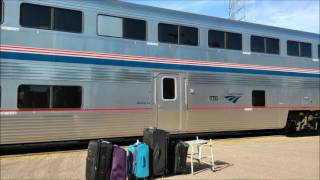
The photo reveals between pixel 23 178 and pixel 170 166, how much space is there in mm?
2761

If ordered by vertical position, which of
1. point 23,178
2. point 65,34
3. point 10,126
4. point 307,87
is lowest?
point 23,178

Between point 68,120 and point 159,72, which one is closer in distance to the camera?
point 68,120

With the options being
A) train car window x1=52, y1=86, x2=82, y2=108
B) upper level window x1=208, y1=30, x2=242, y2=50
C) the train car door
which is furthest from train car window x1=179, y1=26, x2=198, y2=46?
train car window x1=52, y1=86, x2=82, y2=108

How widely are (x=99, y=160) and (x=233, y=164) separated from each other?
3.47 meters

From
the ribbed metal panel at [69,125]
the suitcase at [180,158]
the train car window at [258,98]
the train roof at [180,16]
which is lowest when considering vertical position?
the suitcase at [180,158]

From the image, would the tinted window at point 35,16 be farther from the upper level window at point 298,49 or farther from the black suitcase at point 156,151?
the upper level window at point 298,49

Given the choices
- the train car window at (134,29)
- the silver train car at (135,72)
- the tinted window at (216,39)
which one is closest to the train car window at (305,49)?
the silver train car at (135,72)

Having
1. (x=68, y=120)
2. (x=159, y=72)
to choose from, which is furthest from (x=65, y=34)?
(x=159, y=72)

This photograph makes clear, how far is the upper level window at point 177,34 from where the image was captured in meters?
13.0

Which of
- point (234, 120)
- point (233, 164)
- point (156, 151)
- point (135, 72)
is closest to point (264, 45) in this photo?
point (234, 120)

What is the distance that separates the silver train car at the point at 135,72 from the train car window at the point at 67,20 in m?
0.03

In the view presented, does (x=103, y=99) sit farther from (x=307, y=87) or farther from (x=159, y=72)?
(x=307, y=87)

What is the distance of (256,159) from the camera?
10.3 m

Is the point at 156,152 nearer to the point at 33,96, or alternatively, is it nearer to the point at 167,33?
the point at 33,96
